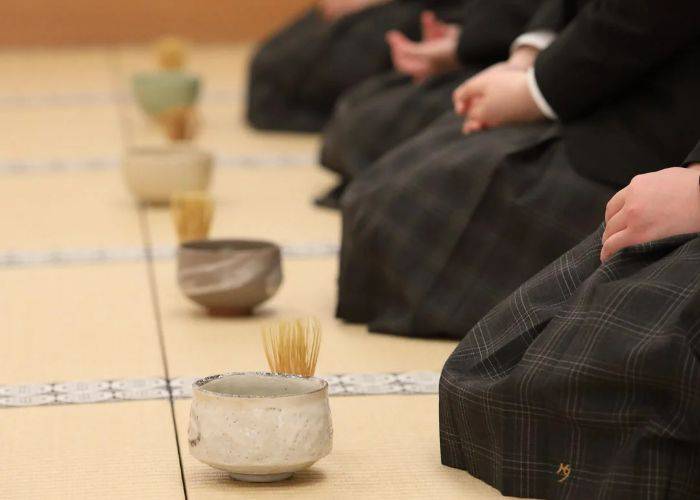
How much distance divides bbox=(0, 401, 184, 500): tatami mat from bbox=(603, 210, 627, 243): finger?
59cm

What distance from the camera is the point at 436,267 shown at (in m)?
2.40

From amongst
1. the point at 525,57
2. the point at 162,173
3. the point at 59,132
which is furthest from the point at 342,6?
the point at 525,57

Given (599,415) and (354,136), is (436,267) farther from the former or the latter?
(354,136)

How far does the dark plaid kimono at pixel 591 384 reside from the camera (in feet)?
4.82

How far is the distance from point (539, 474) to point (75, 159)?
3028 mm

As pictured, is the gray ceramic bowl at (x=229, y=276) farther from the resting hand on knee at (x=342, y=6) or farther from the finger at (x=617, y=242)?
the resting hand on knee at (x=342, y=6)

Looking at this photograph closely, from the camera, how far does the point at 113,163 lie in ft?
14.3

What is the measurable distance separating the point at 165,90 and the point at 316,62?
0.53 m

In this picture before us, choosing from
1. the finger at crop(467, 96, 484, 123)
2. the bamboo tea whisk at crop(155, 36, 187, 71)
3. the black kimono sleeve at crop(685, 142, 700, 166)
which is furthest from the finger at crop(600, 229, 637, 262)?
the bamboo tea whisk at crop(155, 36, 187, 71)

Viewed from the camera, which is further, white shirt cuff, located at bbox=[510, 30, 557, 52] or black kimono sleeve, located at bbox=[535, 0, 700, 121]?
white shirt cuff, located at bbox=[510, 30, 557, 52]

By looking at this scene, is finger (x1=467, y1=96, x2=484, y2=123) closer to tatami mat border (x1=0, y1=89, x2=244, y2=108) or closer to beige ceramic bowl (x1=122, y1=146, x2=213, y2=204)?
beige ceramic bowl (x1=122, y1=146, x2=213, y2=204)

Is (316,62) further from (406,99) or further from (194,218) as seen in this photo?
(194,218)

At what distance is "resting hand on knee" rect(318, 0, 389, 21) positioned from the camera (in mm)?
4672

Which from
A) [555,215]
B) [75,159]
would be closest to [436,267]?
[555,215]
